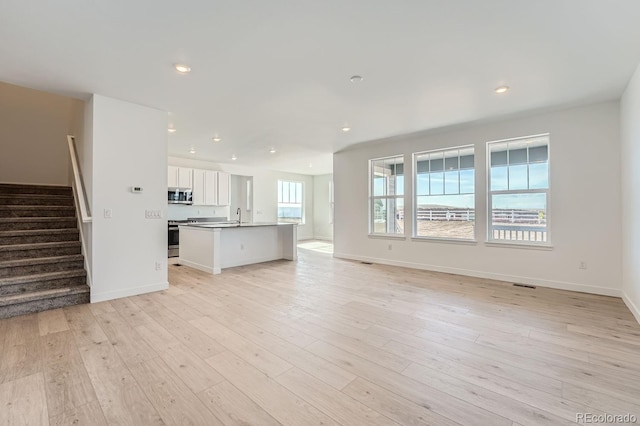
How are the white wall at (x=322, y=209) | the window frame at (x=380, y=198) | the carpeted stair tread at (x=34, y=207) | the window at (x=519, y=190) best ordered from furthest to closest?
1. the white wall at (x=322, y=209)
2. the window frame at (x=380, y=198)
3. the window at (x=519, y=190)
4. the carpeted stair tread at (x=34, y=207)

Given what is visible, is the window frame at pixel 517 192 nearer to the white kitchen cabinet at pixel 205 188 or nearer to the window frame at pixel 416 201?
Answer: the window frame at pixel 416 201

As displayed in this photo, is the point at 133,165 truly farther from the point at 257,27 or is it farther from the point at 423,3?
the point at 423,3

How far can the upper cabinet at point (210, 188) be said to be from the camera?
7824mm

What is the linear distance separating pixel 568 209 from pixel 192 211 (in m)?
8.27

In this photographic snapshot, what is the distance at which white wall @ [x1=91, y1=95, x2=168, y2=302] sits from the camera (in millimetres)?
3713

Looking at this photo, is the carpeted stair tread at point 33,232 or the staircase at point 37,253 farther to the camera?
the carpeted stair tread at point 33,232

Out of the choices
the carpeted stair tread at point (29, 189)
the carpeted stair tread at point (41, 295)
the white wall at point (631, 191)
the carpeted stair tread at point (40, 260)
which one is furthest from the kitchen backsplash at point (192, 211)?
the white wall at point (631, 191)

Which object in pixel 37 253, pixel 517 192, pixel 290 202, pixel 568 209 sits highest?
pixel 290 202

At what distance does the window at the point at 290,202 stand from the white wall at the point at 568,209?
20.4ft

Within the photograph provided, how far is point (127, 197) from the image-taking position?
12.9 feet

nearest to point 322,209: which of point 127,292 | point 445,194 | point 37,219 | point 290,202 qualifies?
point 290,202

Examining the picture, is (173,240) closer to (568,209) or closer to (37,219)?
(37,219)

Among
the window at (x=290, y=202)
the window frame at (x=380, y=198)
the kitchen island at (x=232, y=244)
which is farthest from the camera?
the window at (x=290, y=202)

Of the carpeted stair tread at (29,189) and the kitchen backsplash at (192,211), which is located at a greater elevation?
the carpeted stair tread at (29,189)
